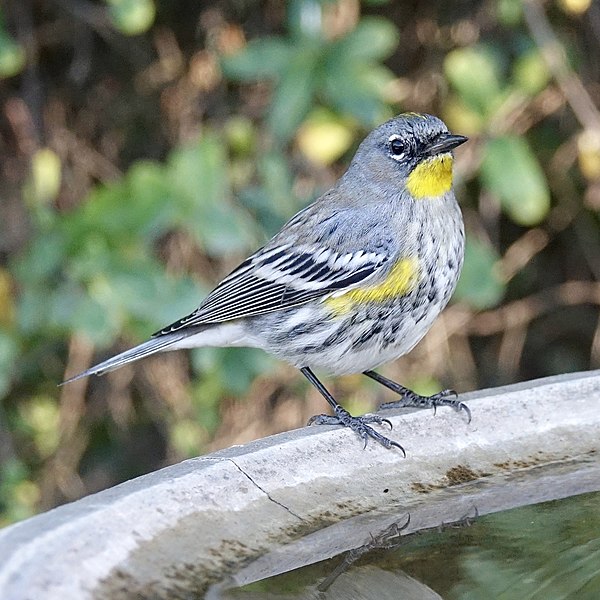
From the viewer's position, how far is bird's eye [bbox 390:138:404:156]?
306cm

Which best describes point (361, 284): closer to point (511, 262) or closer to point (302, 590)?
point (302, 590)

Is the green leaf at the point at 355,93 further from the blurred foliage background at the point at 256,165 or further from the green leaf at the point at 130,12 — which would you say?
the green leaf at the point at 130,12

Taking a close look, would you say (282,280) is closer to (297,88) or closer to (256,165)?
(297,88)

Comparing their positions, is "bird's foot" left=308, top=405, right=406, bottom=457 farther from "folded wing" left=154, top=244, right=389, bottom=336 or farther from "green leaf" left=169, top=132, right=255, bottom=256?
"green leaf" left=169, top=132, right=255, bottom=256

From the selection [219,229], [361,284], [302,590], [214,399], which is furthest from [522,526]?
[214,399]

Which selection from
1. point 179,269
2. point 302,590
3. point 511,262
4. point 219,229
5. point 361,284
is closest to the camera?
point 302,590

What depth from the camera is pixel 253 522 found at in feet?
6.16

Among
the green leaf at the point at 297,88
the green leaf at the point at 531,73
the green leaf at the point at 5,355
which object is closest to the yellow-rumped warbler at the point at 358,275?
the green leaf at the point at 297,88

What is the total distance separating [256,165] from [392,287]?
1.55 metres

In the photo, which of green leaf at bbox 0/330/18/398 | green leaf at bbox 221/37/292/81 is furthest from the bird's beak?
green leaf at bbox 0/330/18/398

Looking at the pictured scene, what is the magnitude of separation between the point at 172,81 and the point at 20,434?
1.61 metres

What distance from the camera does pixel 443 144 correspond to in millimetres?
2957

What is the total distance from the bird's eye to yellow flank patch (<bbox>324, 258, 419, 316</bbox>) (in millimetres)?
380

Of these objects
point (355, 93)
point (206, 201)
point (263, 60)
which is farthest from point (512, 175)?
point (206, 201)
